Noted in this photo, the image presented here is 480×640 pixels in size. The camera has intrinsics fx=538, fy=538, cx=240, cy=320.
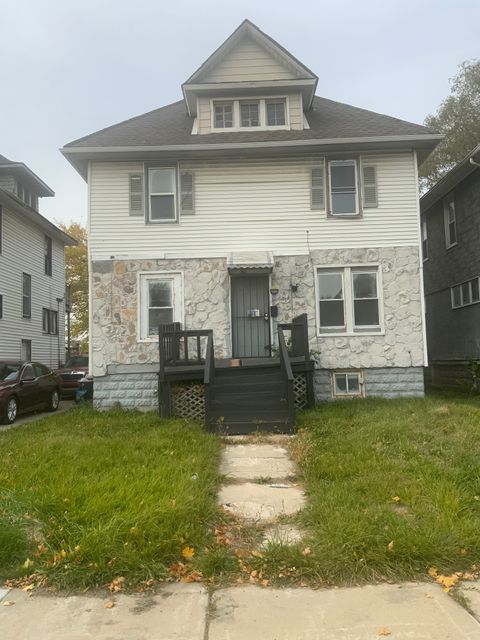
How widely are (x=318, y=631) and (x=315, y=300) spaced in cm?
896

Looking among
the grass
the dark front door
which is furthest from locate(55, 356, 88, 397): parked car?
the grass

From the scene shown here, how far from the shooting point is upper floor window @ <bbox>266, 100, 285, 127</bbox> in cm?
1242

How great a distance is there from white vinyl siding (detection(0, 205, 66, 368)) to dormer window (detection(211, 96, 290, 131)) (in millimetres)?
9794

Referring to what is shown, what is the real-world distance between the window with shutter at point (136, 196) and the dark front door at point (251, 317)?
8.29 feet

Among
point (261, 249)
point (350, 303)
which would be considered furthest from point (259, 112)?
point (350, 303)

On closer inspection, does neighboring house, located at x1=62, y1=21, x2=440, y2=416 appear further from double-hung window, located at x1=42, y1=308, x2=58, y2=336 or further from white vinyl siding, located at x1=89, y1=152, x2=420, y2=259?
double-hung window, located at x1=42, y1=308, x2=58, y2=336

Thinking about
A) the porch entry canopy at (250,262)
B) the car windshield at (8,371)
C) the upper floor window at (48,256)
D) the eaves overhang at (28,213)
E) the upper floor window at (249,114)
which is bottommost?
the car windshield at (8,371)

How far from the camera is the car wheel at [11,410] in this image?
1135 centimetres

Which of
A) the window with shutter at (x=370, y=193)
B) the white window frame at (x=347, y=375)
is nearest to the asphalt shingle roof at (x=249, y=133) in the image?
the window with shutter at (x=370, y=193)

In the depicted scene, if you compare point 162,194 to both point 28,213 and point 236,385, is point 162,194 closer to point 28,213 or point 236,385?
point 236,385

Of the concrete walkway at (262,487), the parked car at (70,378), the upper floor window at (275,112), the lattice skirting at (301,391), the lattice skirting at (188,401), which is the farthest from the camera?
the parked car at (70,378)

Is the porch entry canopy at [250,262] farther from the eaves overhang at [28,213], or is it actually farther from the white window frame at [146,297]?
the eaves overhang at [28,213]

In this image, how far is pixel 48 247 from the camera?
22.6 meters

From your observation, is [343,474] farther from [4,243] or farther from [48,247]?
[48,247]
